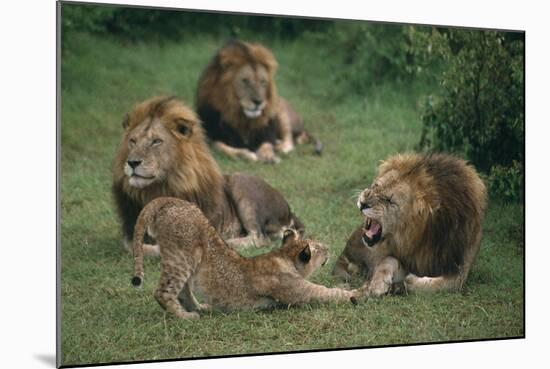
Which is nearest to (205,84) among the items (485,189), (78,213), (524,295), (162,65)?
(162,65)

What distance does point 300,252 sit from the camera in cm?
482

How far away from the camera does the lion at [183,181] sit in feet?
16.0

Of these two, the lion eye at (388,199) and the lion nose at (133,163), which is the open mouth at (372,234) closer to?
the lion eye at (388,199)

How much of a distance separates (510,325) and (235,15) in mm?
2240

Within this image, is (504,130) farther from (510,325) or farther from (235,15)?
(235,15)

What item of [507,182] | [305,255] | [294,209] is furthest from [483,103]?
[305,255]

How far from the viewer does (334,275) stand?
16.6 ft

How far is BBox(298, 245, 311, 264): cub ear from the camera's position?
4820 mm

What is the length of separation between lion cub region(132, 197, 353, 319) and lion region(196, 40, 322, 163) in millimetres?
756

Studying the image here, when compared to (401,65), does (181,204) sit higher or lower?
lower

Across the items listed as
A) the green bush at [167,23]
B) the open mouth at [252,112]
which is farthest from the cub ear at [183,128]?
the open mouth at [252,112]

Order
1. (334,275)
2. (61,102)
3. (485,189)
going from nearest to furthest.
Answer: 1. (61,102)
2. (334,275)
3. (485,189)

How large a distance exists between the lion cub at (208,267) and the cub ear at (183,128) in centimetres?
38

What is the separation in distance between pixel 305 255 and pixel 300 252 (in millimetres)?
30
